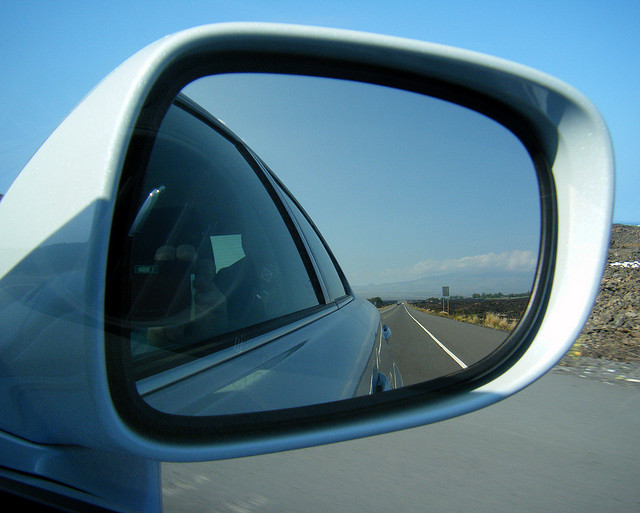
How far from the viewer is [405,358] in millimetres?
2014

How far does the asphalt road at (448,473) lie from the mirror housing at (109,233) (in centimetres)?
150

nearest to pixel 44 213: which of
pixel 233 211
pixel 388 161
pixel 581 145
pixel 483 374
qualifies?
pixel 233 211

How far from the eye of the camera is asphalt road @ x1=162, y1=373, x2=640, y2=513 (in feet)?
8.87

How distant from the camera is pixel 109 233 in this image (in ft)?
2.97

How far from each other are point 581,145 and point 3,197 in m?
1.61

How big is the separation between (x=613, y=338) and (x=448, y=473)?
28.0ft

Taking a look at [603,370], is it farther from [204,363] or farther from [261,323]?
[204,363]

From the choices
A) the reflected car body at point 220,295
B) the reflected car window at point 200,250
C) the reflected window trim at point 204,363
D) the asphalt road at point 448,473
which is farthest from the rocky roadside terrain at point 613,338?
the reflected window trim at point 204,363

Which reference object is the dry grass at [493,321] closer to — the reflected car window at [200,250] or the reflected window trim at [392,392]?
the reflected window trim at [392,392]

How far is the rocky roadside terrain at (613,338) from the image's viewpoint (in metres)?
7.27

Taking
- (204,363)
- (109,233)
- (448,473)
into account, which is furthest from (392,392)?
(448,473)

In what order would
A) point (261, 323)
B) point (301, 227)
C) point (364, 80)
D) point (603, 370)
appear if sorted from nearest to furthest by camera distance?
point (364, 80)
point (261, 323)
point (301, 227)
point (603, 370)

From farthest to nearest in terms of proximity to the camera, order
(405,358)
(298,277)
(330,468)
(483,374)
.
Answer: (330,468) < (298,277) < (405,358) < (483,374)

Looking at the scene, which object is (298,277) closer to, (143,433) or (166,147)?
(166,147)
